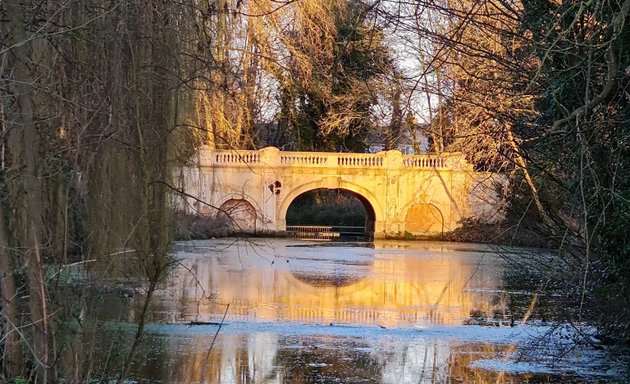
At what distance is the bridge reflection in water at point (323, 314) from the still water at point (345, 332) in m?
0.02

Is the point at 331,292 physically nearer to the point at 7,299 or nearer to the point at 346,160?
the point at 7,299

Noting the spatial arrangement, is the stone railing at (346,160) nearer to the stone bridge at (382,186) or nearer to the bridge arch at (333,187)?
the stone bridge at (382,186)

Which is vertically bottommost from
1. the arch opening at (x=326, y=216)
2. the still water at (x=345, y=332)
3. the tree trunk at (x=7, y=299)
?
the still water at (x=345, y=332)

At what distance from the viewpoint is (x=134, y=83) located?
14.7 ft

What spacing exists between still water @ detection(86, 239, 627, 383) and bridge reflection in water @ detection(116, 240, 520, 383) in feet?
0.07

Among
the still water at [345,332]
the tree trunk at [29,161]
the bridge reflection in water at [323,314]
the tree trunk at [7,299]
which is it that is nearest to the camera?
the tree trunk at [29,161]

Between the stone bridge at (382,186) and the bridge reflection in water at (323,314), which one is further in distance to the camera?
the stone bridge at (382,186)

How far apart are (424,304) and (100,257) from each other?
9.50m

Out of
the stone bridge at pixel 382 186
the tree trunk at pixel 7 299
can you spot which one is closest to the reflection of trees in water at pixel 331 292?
the tree trunk at pixel 7 299

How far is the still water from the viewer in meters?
7.41

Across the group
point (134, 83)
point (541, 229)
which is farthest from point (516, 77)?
point (134, 83)

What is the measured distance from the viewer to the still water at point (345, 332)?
741cm

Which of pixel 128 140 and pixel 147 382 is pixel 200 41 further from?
pixel 147 382

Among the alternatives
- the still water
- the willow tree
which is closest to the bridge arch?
the still water
